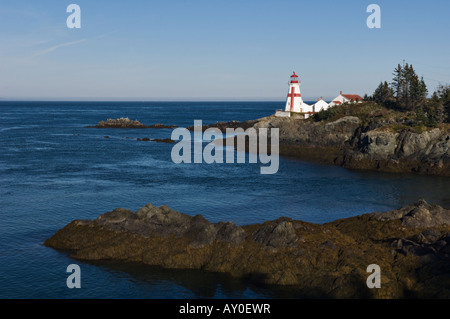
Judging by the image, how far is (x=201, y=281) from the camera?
2319 cm

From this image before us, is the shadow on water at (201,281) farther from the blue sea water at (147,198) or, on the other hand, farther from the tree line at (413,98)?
the tree line at (413,98)

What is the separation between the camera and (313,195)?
41.4 m

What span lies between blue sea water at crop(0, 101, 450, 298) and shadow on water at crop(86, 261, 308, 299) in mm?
53

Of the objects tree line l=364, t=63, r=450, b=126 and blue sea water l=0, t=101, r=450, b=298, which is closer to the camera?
blue sea water l=0, t=101, r=450, b=298

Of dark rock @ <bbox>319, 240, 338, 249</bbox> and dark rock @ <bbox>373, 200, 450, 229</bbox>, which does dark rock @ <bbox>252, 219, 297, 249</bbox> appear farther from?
dark rock @ <bbox>373, 200, 450, 229</bbox>

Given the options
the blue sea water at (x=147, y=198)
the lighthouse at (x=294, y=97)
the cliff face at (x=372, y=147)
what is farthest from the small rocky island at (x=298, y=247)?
the lighthouse at (x=294, y=97)

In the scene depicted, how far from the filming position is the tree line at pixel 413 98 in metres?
62.3

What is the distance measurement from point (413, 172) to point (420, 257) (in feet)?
103

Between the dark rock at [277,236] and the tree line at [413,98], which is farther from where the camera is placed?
the tree line at [413,98]

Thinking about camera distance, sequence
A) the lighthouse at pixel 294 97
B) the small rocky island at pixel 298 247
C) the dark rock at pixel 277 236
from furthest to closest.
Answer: the lighthouse at pixel 294 97
the dark rock at pixel 277 236
the small rocky island at pixel 298 247

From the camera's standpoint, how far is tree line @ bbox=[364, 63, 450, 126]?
6234 cm

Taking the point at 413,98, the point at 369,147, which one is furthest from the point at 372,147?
the point at 413,98

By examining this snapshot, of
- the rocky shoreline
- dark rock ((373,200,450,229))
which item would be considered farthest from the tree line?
dark rock ((373,200,450,229))

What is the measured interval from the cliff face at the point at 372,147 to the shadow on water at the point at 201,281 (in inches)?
1392
